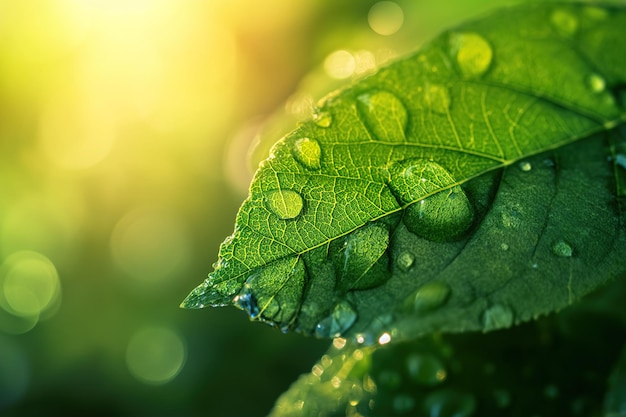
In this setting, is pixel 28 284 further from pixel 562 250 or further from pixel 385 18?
pixel 562 250

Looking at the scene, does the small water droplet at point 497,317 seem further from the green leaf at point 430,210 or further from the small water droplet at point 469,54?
the small water droplet at point 469,54

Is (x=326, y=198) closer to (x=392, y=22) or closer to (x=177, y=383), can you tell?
(x=392, y=22)

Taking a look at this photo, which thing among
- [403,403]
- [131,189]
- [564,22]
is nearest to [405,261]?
[403,403]

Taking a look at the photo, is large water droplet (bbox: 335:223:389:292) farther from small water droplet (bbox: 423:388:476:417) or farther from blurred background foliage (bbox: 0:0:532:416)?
blurred background foliage (bbox: 0:0:532:416)

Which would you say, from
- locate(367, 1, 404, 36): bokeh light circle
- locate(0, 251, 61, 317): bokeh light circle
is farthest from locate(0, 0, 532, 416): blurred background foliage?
locate(367, 1, 404, 36): bokeh light circle

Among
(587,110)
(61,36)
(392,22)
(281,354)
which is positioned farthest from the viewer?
(61,36)

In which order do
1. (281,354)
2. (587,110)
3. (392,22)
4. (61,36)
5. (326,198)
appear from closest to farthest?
(326,198), (587,110), (392,22), (281,354), (61,36)

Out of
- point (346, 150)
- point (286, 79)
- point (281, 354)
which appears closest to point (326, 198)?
point (346, 150)
